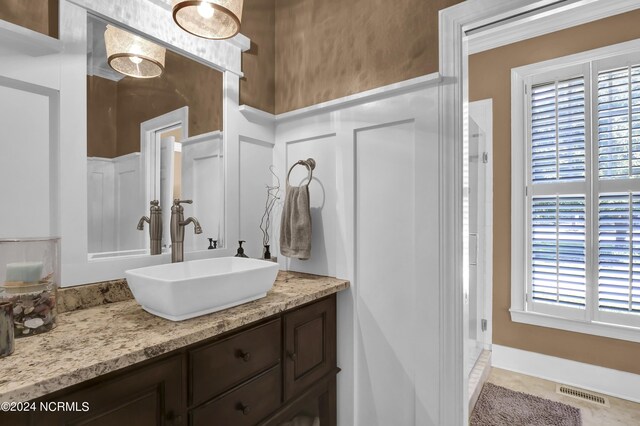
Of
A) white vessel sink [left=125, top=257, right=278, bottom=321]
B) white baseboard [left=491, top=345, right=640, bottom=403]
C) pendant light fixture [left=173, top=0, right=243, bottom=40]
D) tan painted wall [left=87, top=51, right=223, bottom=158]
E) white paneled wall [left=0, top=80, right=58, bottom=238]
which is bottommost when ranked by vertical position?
white baseboard [left=491, top=345, right=640, bottom=403]

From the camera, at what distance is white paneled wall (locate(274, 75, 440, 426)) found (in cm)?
148

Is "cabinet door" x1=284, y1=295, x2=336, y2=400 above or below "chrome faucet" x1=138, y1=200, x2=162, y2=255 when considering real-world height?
below

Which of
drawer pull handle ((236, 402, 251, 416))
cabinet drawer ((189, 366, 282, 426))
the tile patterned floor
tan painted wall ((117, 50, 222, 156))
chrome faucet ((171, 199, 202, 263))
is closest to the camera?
cabinet drawer ((189, 366, 282, 426))

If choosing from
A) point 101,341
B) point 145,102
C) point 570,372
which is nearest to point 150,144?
point 145,102

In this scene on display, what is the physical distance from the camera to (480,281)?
264cm

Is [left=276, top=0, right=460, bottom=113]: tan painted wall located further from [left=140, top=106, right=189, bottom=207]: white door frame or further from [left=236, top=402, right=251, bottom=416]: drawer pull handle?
[left=236, top=402, right=251, bottom=416]: drawer pull handle

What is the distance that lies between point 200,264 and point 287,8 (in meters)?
1.61

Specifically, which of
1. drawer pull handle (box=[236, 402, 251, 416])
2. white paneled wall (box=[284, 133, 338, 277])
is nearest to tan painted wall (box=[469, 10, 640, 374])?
white paneled wall (box=[284, 133, 338, 277])

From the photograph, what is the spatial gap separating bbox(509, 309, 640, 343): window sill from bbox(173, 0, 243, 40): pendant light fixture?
9.18 ft

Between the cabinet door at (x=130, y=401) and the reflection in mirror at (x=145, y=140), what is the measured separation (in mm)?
613

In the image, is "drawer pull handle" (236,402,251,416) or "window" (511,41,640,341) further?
"window" (511,41,640,341)

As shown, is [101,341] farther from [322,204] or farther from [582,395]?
[582,395]

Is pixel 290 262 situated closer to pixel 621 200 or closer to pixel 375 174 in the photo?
pixel 375 174

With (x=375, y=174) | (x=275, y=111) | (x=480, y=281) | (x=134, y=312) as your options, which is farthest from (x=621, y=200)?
(x=134, y=312)
